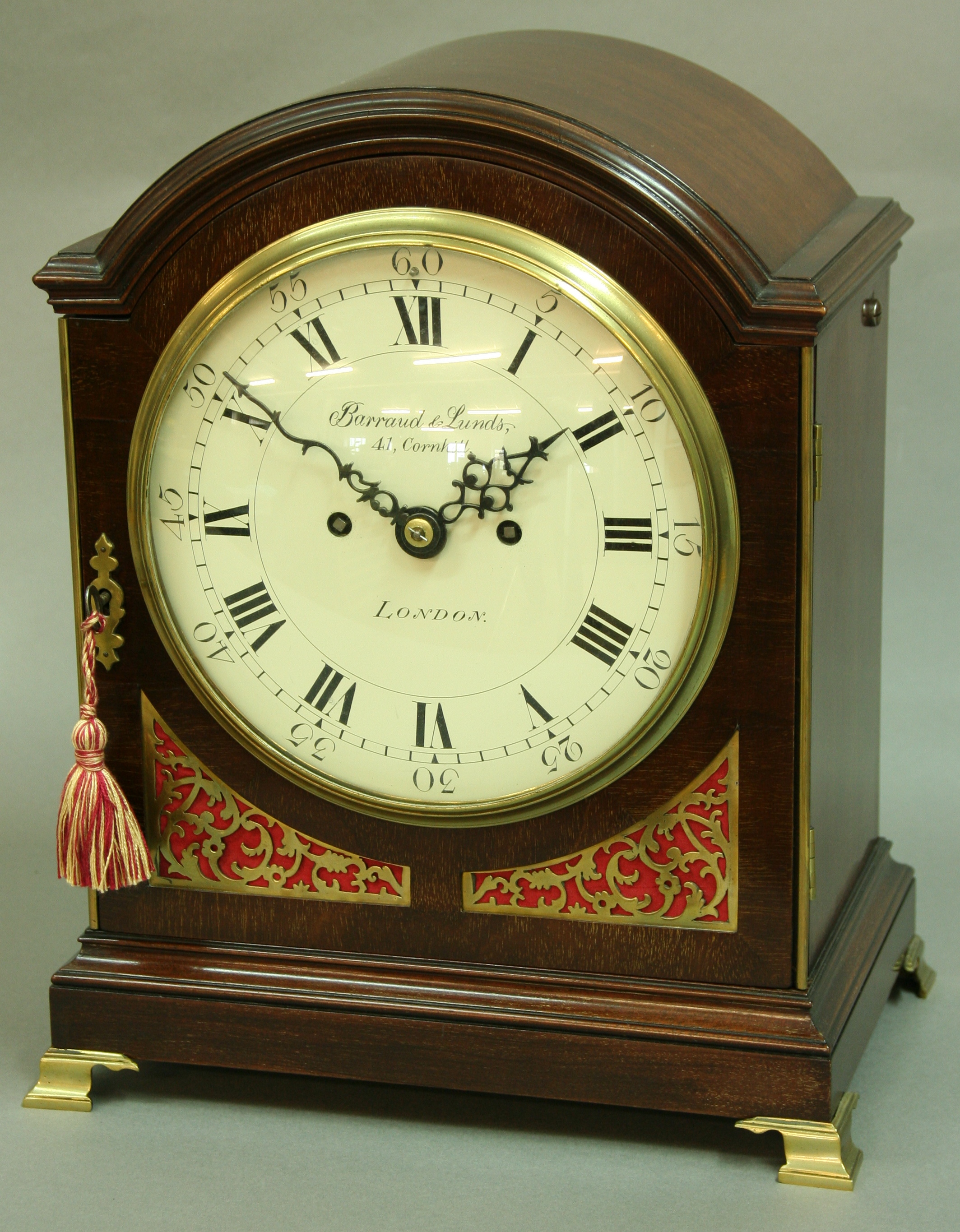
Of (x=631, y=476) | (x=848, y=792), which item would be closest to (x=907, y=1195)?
(x=848, y=792)

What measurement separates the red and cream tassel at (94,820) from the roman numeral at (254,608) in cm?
17

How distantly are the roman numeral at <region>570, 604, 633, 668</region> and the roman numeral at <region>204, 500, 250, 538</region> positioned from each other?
0.43 meters

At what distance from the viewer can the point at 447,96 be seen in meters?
2.37

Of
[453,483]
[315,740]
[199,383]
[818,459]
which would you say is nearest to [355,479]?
[453,483]

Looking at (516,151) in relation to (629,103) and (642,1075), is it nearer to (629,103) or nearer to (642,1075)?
(629,103)

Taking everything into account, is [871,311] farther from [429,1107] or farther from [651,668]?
[429,1107]

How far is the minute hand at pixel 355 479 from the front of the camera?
8.16 feet

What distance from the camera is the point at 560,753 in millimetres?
2506

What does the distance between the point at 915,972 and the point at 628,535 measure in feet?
3.24

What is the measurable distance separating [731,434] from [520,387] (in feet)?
0.83

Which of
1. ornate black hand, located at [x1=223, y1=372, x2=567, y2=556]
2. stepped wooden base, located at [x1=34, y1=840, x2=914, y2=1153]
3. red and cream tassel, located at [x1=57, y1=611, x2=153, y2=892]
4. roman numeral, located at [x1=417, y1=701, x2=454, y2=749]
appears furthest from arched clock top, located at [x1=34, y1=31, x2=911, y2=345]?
stepped wooden base, located at [x1=34, y1=840, x2=914, y2=1153]

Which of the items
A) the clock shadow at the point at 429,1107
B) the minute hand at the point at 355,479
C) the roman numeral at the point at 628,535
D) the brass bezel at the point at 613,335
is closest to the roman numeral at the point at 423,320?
the brass bezel at the point at 613,335

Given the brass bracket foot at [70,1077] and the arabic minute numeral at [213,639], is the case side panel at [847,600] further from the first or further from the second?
the brass bracket foot at [70,1077]

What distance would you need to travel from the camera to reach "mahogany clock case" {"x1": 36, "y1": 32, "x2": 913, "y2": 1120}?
2.36 metres
